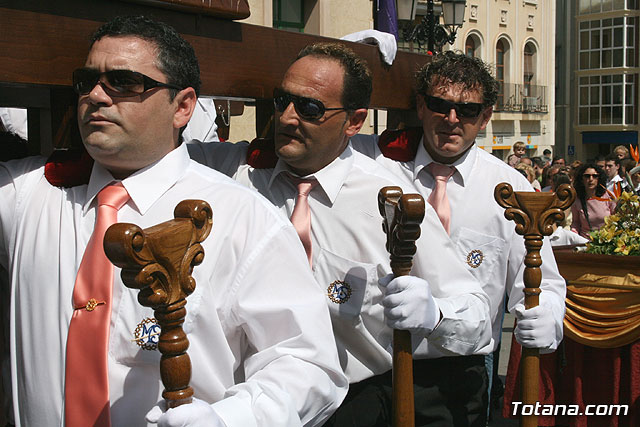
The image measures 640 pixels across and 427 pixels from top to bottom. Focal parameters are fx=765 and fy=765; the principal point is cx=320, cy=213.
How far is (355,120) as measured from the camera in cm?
280

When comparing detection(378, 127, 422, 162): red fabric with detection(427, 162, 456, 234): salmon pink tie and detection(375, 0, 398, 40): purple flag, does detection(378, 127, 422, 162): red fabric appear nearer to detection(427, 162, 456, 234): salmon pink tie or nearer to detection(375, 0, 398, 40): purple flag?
detection(427, 162, 456, 234): salmon pink tie

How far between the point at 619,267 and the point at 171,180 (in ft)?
11.4

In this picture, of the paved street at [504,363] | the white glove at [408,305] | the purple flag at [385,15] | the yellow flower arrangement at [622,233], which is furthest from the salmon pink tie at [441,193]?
the purple flag at [385,15]

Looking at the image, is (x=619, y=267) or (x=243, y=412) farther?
(x=619, y=267)

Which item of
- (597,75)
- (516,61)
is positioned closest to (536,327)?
(516,61)

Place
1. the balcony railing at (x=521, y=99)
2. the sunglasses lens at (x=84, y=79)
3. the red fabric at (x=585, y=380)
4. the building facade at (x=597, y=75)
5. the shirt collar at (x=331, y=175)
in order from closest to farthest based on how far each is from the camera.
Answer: the sunglasses lens at (x=84, y=79)
the shirt collar at (x=331, y=175)
the red fabric at (x=585, y=380)
the balcony railing at (x=521, y=99)
the building facade at (x=597, y=75)

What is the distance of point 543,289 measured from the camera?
10.7 ft

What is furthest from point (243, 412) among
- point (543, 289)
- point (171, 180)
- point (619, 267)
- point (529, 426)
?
point (619, 267)

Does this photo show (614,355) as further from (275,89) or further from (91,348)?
(91,348)

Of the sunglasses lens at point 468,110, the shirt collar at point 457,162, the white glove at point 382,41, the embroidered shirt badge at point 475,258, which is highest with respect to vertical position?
the white glove at point 382,41

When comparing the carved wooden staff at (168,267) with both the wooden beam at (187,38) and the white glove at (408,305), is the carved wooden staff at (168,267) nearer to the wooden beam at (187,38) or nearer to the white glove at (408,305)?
the wooden beam at (187,38)

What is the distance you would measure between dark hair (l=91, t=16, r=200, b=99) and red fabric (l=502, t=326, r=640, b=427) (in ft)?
10.7

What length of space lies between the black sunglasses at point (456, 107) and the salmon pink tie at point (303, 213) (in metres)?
0.80

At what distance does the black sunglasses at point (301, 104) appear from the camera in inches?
101
